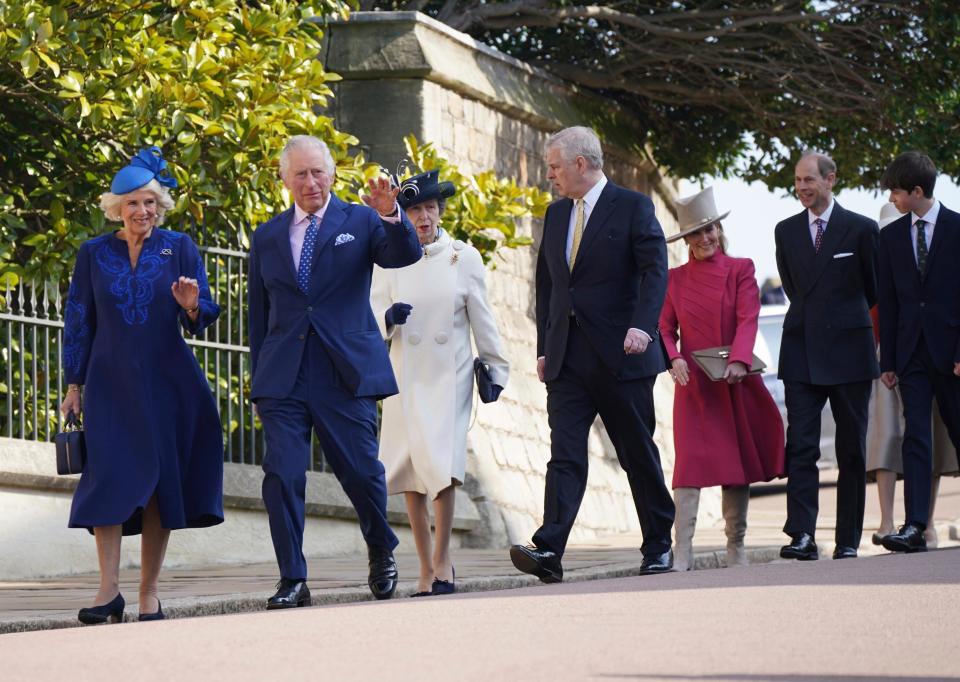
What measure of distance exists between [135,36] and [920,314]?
4176 mm

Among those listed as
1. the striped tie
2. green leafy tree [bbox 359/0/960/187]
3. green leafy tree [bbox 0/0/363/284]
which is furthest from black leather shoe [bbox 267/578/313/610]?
green leafy tree [bbox 359/0/960/187]

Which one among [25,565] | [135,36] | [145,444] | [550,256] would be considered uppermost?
[135,36]

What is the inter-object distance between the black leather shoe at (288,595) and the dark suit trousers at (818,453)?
287 centimetres

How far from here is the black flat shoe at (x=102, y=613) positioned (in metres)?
7.51

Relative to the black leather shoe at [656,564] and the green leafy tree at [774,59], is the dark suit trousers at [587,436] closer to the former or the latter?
the black leather shoe at [656,564]

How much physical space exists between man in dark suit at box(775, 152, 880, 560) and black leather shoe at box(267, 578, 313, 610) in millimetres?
2862

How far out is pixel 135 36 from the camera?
33.7ft

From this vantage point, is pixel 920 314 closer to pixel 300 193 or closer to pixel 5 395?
pixel 300 193

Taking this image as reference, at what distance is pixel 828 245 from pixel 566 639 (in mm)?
4446

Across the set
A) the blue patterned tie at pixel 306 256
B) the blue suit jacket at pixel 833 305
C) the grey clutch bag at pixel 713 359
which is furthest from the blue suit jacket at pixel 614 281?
the blue patterned tie at pixel 306 256

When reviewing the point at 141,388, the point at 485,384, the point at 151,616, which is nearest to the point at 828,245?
the point at 485,384

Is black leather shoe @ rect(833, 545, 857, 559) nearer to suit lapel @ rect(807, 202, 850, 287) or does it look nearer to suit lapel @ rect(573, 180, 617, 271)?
suit lapel @ rect(807, 202, 850, 287)

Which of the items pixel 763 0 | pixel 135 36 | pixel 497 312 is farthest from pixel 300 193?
Answer: pixel 763 0

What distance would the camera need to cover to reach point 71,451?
7758 mm
